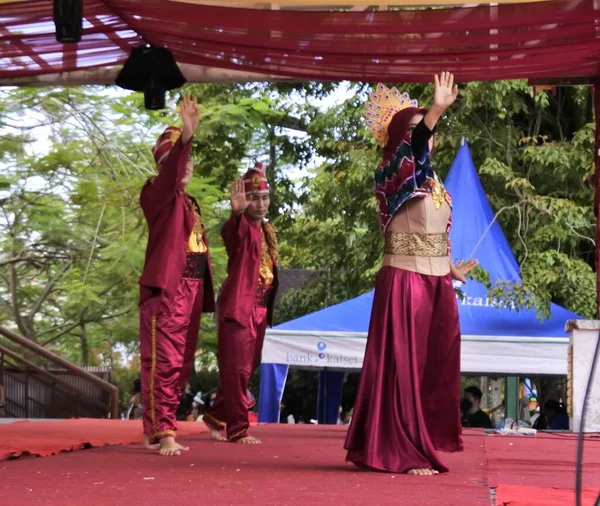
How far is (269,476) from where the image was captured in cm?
441

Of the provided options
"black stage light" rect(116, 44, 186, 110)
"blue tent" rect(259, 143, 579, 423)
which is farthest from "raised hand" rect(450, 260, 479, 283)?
"blue tent" rect(259, 143, 579, 423)

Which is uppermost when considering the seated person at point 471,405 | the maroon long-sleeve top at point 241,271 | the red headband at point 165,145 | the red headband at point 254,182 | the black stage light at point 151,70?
the black stage light at point 151,70

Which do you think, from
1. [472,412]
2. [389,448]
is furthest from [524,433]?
[389,448]

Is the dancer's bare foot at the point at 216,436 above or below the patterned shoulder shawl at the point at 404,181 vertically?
below

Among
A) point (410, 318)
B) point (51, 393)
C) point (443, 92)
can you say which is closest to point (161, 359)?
point (410, 318)

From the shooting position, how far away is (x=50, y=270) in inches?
682

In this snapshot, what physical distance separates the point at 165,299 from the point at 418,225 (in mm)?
1508

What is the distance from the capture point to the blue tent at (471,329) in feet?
34.2

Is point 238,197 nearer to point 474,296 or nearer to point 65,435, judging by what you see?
point 65,435

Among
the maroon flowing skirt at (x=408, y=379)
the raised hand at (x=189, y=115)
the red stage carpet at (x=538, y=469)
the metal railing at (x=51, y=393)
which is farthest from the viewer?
the metal railing at (x=51, y=393)

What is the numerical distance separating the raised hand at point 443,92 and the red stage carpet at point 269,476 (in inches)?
59.3

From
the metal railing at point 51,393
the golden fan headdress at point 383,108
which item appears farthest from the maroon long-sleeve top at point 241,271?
Result: the metal railing at point 51,393

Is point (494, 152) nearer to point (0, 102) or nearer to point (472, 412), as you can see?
point (472, 412)

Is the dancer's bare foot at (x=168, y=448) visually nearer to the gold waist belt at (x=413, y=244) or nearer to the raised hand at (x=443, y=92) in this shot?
the gold waist belt at (x=413, y=244)
